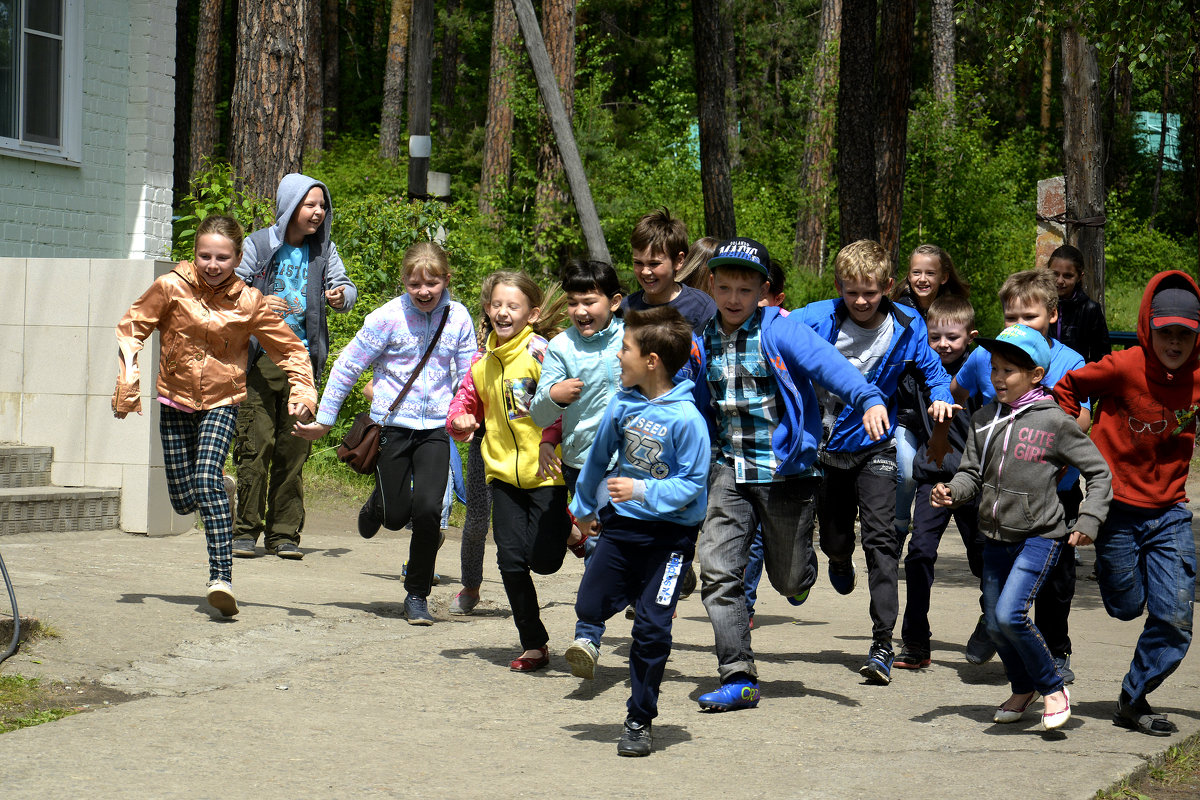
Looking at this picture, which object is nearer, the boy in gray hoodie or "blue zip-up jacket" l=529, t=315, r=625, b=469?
"blue zip-up jacket" l=529, t=315, r=625, b=469

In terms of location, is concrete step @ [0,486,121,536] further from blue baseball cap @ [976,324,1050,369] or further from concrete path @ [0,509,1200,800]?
blue baseball cap @ [976,324,1050,369]

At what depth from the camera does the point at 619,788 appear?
162 inches

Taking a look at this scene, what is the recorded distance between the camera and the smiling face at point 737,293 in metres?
5.38

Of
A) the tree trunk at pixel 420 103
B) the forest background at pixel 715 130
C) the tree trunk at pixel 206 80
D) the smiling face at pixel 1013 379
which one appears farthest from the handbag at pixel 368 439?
the tree trunk at pixel 206 80

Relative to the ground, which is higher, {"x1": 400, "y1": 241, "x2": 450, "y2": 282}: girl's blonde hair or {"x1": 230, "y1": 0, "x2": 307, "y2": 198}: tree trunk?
{"x1": 230, "y1": 0, "x2": 307, "y2": 198}: tree trunk

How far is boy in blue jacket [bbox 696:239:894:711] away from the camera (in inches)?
207

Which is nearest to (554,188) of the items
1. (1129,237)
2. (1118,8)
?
(1118,8)

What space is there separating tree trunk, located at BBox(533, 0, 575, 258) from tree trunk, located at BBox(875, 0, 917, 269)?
4.54m

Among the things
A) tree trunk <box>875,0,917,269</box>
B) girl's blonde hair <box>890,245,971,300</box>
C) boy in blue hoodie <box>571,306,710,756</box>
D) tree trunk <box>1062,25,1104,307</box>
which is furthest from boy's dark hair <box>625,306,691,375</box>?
tree trunk <box>1062,25,1104,307</box>

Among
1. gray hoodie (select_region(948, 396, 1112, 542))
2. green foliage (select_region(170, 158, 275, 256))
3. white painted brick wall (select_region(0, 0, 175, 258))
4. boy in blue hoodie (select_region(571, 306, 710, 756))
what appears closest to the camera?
boy in blue hoodie (select_region(571, 306, 710, 756))

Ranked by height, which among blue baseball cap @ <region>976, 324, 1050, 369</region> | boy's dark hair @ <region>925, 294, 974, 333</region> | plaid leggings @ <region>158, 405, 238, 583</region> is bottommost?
plaid leggings @ <region>158, 405, 238, 583</region>

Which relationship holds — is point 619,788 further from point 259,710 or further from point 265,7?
point 265,7

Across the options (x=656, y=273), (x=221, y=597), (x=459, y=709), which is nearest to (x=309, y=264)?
(x=221, y=597)

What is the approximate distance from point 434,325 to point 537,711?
2.39 m
